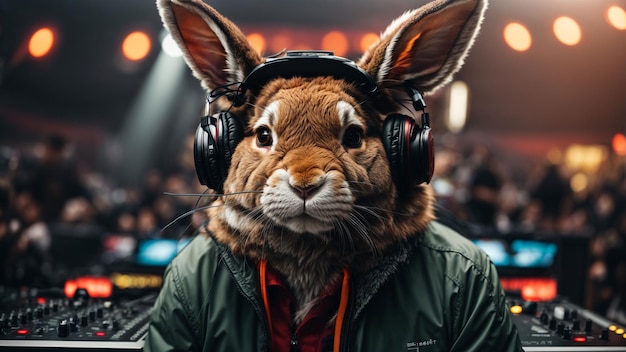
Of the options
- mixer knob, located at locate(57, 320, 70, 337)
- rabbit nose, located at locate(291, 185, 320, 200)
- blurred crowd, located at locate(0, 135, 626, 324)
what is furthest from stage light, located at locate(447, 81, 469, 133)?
mixer knob, located at locate(57, 320, 70, 337)

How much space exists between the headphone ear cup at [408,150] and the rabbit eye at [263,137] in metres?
0.29

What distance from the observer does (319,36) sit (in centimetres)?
526

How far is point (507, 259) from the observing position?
324 centimetres

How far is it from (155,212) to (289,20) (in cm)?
221

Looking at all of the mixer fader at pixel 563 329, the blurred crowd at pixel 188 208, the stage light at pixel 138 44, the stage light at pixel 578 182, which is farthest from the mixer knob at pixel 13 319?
the stage light at pixel 578 182

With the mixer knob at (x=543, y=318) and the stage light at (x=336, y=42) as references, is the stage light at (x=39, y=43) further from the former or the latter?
the mixer knob at (x=543, y=318)

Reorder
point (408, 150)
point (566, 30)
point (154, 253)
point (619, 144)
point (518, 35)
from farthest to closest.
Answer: point (619, 144) → point (154, 253) → point (566, 30) → point (518, 35) → point (408, 150)

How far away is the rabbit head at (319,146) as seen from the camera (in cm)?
132

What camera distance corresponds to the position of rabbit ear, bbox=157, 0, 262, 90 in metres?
1.46

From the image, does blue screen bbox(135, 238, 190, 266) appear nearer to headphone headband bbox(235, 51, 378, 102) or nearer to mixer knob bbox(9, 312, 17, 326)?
mixer knob bbox(9, 312, 17, 326)

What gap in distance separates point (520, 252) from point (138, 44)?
3.74 metres

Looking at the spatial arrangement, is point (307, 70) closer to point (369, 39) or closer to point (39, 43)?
point (369, 39)

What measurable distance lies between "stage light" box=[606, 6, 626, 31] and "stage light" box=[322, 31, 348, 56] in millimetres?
2567

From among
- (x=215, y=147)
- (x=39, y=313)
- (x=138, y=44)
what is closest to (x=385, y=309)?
(x=215, y=147)
